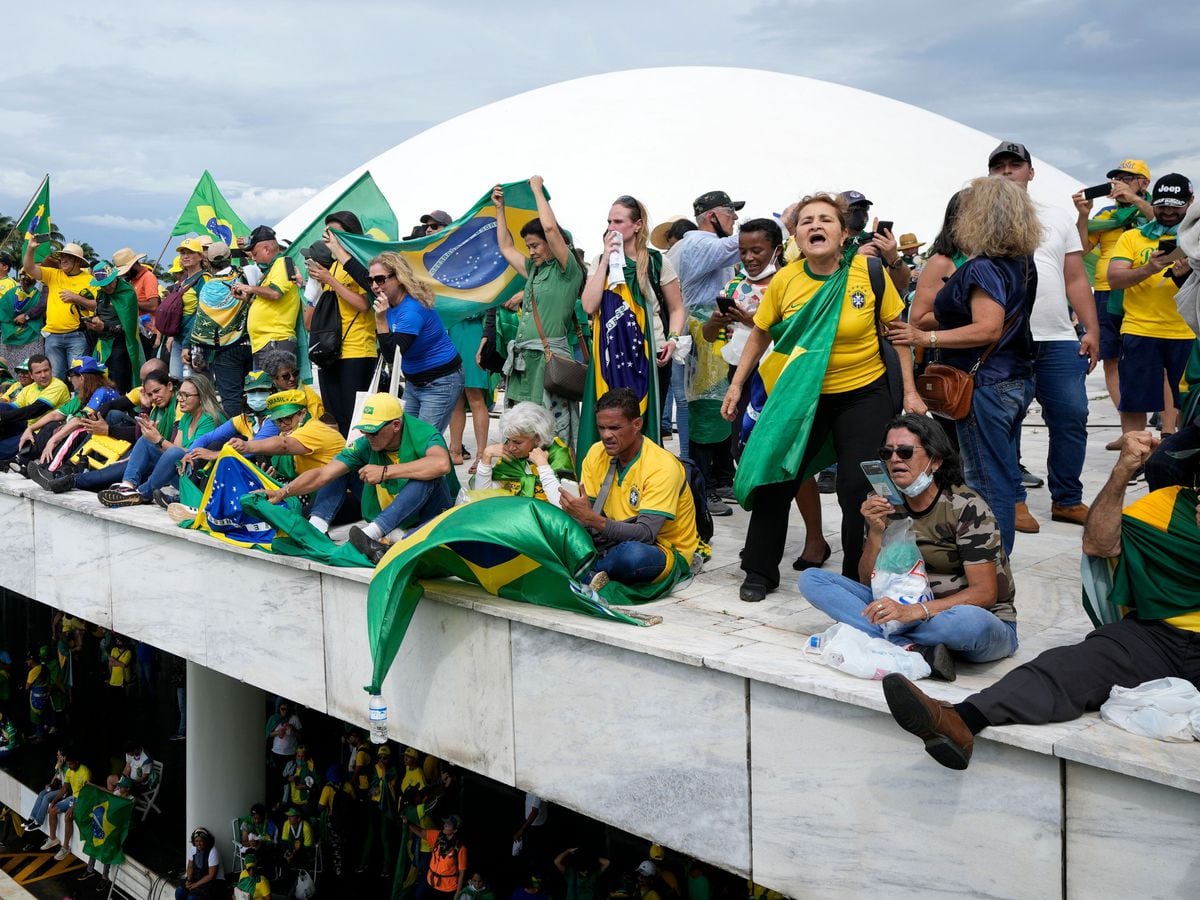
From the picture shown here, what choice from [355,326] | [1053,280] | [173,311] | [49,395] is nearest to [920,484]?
[1053,280]

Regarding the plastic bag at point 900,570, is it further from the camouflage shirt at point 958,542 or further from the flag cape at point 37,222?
the flag cape at point 37,222

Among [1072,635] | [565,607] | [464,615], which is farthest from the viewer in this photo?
[464,615]

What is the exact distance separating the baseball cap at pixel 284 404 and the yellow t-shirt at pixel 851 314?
2.92 m

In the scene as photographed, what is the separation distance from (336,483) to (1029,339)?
139 inches

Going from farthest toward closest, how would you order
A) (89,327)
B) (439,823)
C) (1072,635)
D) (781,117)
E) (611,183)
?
(781,117), (611,183), (89,327), (439,823), (1072,635)

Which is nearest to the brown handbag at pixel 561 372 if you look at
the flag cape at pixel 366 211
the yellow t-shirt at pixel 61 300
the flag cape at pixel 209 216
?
the flag cape at pixel 366 211

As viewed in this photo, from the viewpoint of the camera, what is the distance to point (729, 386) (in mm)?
5930

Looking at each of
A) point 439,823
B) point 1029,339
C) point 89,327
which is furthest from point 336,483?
point 89,327

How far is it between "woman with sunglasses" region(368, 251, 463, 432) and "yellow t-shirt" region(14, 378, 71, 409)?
4.01 metres

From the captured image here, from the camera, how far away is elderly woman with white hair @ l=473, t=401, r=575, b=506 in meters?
5.12

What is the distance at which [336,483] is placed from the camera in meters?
6.16

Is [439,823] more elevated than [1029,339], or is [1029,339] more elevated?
[1029,339]

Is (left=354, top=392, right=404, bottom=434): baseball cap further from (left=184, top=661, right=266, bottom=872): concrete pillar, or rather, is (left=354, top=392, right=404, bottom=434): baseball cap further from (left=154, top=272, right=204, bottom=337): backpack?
(left=184, top=661, right=266, bottom=872): concrete pillar

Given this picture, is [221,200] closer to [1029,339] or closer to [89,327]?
[89,327]
